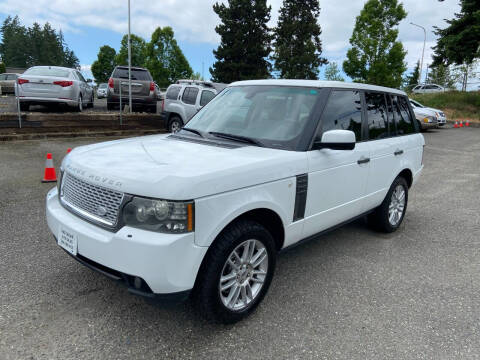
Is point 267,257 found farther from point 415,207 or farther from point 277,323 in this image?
point 415,207

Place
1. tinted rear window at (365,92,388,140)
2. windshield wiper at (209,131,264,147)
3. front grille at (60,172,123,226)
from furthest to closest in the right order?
tinted rear window at (365,92,388,140), windshield wiper at (209,131,264,147), front grille at (60,172,123,226)

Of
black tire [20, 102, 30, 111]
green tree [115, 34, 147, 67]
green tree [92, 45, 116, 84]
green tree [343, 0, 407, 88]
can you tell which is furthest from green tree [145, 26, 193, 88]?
black tire [20, 102, 30, 111]

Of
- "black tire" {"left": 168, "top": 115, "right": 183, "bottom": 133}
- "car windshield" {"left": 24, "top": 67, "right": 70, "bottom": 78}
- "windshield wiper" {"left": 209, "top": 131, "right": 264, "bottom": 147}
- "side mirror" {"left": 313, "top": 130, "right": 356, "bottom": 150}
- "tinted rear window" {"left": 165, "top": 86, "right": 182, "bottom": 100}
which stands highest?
"car windshield" {"left": 24, "top": 67, "right": 70, "bottom": 78}

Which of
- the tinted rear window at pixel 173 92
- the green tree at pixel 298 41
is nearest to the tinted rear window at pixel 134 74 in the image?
the tinted rear window at pixel 173 92

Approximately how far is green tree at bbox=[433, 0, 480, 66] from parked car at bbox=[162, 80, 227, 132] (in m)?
22.0

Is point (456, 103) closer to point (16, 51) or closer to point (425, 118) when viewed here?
point (425, 118)

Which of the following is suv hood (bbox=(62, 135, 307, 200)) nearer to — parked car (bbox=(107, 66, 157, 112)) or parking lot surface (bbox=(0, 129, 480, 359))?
parking lot surface (bbox=(0, 129, 480, 359))

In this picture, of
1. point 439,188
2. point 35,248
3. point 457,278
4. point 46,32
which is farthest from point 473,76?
point 46,32

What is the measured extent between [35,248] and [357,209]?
3507 millimetres

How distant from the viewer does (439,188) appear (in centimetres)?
771

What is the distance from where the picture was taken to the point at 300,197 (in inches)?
122

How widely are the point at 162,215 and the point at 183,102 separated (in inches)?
431

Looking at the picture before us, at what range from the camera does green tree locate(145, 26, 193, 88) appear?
2200 inches

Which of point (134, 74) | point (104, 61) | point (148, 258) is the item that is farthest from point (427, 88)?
point (104, 61)
